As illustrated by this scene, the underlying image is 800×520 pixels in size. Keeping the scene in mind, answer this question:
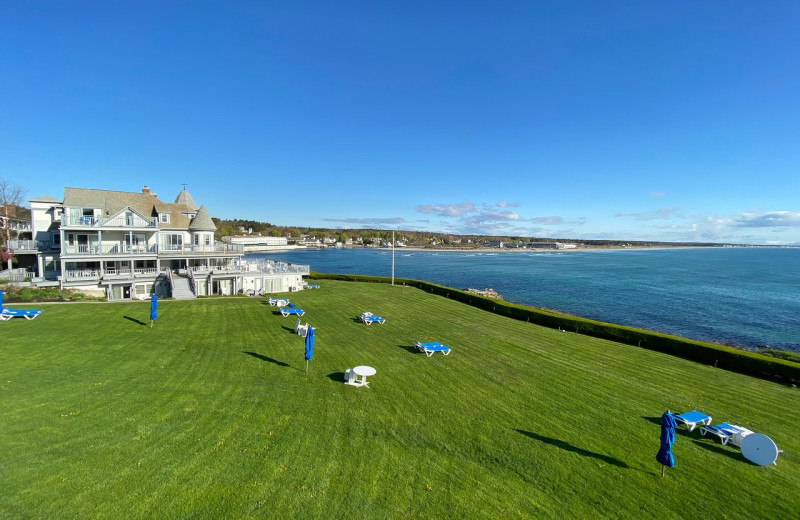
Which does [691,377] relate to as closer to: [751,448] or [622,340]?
[622,340]

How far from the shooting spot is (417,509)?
7223mm

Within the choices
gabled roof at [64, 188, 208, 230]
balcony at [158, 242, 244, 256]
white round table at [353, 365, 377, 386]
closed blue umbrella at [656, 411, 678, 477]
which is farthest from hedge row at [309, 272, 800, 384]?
gabled roof at [64, 188, 208, 230]

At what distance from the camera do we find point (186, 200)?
39125 mm

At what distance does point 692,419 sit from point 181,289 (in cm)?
3449

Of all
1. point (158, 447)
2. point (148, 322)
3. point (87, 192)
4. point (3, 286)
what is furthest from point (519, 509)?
point (87, 192)

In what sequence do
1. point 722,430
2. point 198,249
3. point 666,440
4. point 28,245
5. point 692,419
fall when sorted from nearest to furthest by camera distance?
point 666,440 < point 722,430 < point 692,419 < point 28,245 < point 198,249

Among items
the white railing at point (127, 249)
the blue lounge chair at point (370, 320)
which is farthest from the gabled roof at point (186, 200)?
the blue lounge chair at point (370, 320)

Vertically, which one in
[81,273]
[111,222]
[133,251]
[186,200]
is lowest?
[81,273]

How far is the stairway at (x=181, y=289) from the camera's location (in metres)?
30.7

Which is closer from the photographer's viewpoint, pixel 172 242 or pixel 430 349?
pixel 430 349

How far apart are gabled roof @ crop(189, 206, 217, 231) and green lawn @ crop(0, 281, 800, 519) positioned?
1822cm

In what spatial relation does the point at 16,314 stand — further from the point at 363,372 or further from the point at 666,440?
the point at 666,440

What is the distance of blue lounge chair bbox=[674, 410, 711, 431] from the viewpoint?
446 inches

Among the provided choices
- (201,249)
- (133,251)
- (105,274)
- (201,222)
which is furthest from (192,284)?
(201,222)
